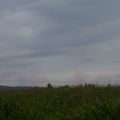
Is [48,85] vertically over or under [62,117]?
over

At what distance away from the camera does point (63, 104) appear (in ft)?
65.9

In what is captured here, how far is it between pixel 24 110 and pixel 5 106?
42.4 inches

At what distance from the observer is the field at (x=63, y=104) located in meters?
14.2

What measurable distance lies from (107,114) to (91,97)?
7454 mm

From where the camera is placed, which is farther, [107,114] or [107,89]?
A: [107,89]

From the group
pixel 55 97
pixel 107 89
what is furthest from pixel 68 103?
pixel 107 89

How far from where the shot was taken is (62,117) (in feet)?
50.3

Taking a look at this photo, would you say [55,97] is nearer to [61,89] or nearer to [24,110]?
[61,89]

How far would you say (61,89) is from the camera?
75.9 ft

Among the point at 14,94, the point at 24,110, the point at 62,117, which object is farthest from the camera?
the point at 14,94

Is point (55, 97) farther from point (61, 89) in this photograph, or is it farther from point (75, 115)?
point (75, 115)

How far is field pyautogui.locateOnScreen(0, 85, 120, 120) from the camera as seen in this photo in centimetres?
1416

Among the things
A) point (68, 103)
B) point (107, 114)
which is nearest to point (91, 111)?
point (107, 114)

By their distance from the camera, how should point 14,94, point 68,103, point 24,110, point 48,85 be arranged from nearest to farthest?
point 24,110 < point 68,103 < point 14,94 < point 48,85
